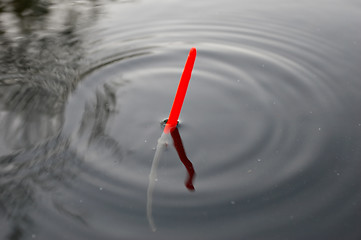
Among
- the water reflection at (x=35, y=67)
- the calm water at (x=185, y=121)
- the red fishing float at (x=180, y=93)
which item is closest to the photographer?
the calm water at (x=185, y=121)

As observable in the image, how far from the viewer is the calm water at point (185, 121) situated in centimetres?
147

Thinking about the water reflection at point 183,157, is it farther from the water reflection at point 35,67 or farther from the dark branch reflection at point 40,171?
the water reflection at point 35,67

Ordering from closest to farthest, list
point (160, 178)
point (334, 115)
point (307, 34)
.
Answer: point (160, 178) → point (334, 115) → point (307, 34)

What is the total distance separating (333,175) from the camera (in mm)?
1622

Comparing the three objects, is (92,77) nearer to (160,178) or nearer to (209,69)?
(209,69)

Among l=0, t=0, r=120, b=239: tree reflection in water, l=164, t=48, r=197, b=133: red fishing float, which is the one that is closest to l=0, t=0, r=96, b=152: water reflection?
l=0, t=0, r=120, b=239: tree reflection in water

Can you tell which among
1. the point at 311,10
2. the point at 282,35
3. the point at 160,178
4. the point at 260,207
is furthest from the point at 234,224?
the point at 311,10

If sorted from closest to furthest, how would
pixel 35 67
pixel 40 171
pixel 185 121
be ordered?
pixel 40 171
pixel 185 121
pixel 35 67

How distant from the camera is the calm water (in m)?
1.47

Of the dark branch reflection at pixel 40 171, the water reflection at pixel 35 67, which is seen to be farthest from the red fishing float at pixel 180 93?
the water reflection at pixel 35 67

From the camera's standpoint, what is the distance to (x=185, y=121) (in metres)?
1.93

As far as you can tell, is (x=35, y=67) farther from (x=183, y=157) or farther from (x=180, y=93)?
(x=183, y=157)

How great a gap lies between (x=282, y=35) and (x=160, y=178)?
155 centimetres

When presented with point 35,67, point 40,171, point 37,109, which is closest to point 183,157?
point 40,171
